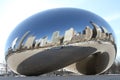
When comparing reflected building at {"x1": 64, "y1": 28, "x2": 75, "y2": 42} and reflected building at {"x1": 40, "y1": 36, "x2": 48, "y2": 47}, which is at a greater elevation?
reflected building at {"x1": 64, "y1": 28, "x2": 75, "y2": 42}

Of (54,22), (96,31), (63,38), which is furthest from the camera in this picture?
(96,31)

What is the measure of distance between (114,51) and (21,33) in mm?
5382

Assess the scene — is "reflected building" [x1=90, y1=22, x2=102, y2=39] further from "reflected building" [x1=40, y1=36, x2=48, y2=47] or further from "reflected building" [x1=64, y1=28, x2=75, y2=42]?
"reflected building" [x1=40, y1=36, x2=48, y2=47]

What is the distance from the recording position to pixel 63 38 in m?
16.3

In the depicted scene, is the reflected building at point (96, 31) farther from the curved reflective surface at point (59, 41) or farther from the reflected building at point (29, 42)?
the reflected building at point (29, 42)

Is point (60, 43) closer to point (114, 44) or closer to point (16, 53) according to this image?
point (16, 53)

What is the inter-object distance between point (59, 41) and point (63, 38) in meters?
0.25

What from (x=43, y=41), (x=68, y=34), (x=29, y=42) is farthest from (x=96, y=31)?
(x=29, y=42)

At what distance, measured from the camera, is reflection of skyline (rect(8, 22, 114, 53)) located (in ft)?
53.3

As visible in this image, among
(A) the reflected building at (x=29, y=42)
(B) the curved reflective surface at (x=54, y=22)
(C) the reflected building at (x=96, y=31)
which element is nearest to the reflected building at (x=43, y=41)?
(B) the curved reflective surface at (x=54, y=22)

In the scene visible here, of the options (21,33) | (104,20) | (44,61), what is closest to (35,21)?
(21,33)

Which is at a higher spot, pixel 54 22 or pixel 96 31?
pixel 54 22

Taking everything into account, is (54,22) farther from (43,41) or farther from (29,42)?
(29,42)

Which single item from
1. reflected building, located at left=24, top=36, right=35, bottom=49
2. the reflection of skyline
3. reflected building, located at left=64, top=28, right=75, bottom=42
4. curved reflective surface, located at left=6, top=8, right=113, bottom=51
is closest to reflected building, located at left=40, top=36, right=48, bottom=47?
the reflection of skyline
